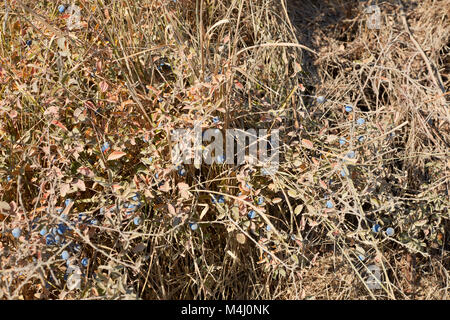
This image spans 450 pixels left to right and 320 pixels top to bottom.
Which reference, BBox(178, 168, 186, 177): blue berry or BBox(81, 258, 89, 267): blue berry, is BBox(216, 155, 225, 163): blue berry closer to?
BBox(178, 168, 186, 177): blue berry

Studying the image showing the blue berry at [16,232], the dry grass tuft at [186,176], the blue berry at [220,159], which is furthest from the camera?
the blue berry at [220,159]

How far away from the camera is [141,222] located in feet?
4.77

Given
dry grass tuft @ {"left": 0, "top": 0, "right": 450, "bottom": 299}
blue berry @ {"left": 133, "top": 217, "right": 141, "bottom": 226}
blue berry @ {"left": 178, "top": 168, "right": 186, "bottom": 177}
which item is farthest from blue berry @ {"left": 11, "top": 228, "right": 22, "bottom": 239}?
blue berry @ {"left": 178, "top": 168, "right": 186, "bottom": 177}

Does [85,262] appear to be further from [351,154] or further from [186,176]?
[351,154]

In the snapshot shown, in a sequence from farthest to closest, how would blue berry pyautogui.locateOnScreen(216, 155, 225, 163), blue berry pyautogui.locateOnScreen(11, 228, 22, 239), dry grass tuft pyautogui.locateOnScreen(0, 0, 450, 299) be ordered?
blue berry pyautogui.locateOnScreen(216, 155, 225, 163) → dry grass tuft pyautogui.locateOnScreen(0, 0, 450, 299) → blue berry pyautogui.locateOnScreen(11, 228, 22, 239)

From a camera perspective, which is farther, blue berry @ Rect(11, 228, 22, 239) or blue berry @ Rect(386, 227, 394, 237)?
blue berry @ Rect(386, 227, 394, 237)

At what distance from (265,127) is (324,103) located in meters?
0.30

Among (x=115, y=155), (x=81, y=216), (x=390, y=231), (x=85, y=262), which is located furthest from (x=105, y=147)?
(x=390, y=231)

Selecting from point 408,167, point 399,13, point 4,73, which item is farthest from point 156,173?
point 399,13

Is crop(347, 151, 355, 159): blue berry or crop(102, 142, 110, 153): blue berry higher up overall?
crop(102, 142, 110, 153): blue berry

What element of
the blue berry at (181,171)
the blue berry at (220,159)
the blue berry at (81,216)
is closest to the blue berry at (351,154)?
the blue berry at (220,159)

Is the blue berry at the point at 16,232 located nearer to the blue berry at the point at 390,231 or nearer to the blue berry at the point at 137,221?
the blue berry at the point at 137,221

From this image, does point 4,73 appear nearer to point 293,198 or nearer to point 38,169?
point 38,169

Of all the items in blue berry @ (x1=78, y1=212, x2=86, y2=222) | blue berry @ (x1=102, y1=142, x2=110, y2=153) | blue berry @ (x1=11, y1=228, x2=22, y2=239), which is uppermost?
blue berry @ (x1=102, y1=142, x2=110, y2=153)
